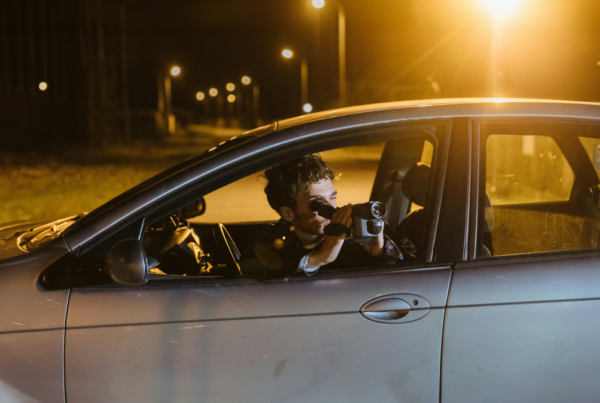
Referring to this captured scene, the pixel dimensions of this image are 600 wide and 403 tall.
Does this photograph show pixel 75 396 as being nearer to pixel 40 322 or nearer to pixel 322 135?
pixel 40 322

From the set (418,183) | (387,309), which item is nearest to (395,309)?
(387,309)

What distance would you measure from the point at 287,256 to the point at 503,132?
2.88ft

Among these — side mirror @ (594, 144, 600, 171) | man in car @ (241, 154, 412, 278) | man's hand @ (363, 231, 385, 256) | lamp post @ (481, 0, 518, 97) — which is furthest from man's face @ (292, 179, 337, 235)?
lamp post @ (481, 0, 518, 97)

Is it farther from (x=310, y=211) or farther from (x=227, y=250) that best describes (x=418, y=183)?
(x=227, y=250)

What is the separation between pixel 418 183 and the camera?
2.74 meters

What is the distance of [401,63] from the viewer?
49.3 metres

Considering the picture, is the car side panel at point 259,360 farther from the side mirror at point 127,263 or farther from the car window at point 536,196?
→ the car window at point 536,196

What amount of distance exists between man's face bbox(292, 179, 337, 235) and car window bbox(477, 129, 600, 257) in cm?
59

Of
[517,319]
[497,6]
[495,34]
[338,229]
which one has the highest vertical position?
[497,6]

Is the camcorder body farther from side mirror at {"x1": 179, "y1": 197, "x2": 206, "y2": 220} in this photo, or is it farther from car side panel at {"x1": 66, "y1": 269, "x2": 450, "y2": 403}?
side mirror at {"x1": 179, "y1": 197, "x2": 206, "y2": 220}

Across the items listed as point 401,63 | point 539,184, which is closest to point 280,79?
point 401,63

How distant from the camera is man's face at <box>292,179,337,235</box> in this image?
93.5 inches

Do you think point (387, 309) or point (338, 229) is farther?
point (338, 229)

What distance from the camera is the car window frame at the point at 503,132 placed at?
2.03 m
